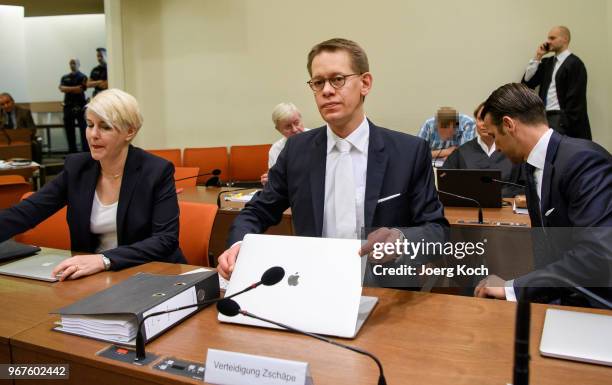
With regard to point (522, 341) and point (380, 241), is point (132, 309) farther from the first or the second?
point (522, 341)

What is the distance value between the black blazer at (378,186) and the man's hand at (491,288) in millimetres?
238

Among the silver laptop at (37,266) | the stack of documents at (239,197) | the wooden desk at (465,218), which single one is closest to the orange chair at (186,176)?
the wooden desk at (465,218)

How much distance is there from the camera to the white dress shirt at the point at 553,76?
5.60 meters

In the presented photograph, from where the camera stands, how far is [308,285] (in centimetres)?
141

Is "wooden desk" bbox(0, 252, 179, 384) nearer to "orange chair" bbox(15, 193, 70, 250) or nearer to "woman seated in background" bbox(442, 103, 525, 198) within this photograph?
"orange chair" bbox(15, 193, 70, 250)

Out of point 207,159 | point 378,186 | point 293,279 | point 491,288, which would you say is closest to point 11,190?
point 207,159

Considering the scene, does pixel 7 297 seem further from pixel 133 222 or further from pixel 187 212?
pixel 187 212

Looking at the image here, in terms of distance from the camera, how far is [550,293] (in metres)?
1.69

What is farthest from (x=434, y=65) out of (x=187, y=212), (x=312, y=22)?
(x=187, y=212)

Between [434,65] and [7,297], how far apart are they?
5574 mm

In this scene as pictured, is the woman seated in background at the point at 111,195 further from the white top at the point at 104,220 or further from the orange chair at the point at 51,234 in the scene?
the orange chair at the point at 51,234

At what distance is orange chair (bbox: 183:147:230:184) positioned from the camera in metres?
6.54

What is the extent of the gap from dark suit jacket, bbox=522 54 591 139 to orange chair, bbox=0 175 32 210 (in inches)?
205

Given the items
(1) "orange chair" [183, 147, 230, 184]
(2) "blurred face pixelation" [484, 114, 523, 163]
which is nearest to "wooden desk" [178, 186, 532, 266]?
(2) "blurred face pixelation" [484, 114, 523, 163]
